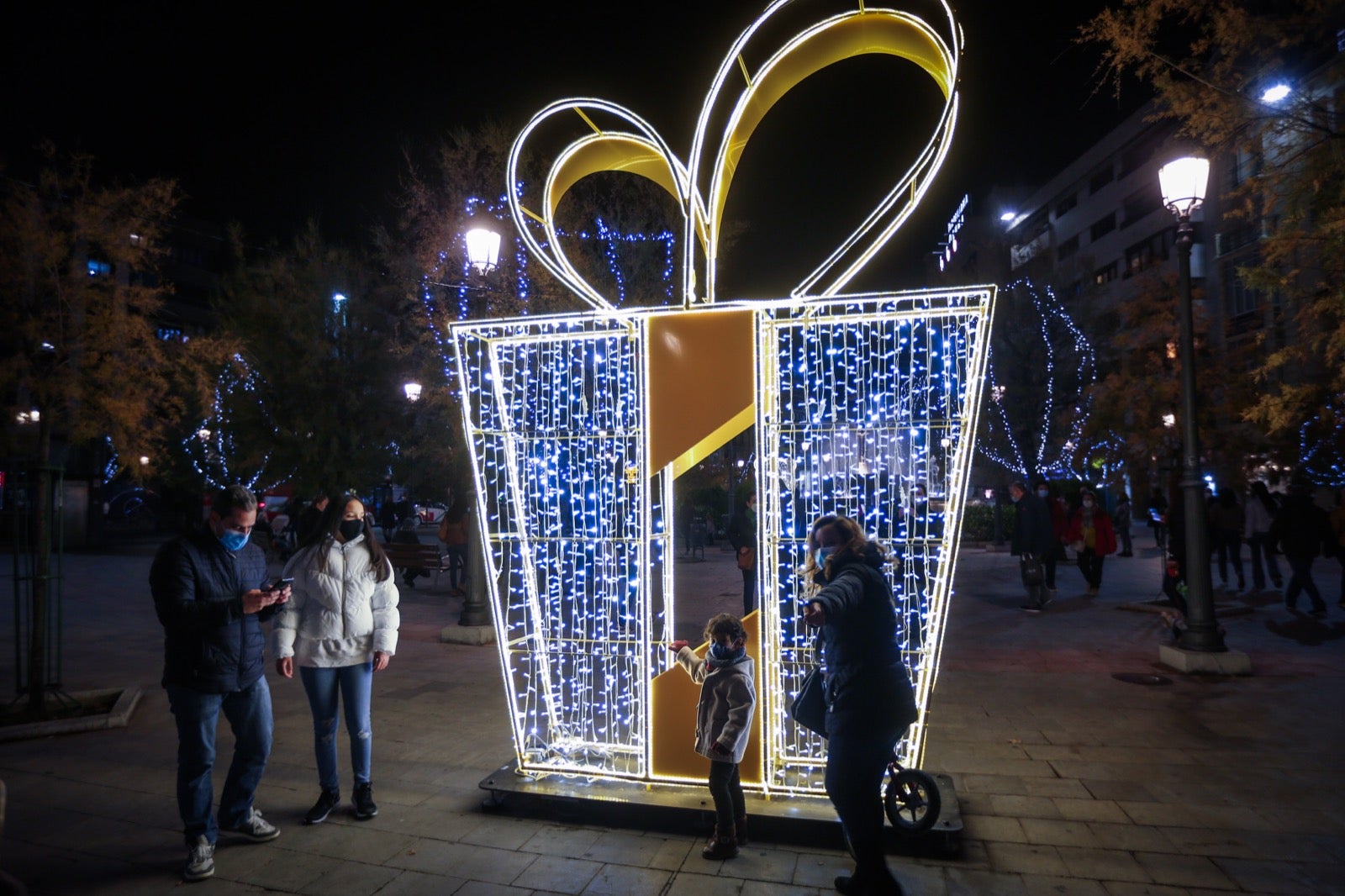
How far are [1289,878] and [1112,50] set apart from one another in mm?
7757

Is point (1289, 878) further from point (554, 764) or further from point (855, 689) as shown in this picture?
point (554, 764)

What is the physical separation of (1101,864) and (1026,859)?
317mm

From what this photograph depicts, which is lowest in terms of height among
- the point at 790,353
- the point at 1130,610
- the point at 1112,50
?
the point at 1130,610

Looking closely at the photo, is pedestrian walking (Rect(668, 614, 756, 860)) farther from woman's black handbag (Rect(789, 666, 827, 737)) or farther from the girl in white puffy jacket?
the girl in white puffy jacket

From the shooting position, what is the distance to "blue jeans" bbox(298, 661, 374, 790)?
417 centimetres

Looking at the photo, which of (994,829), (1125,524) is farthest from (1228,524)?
(994,829)

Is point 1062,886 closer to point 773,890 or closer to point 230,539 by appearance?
point 773,890

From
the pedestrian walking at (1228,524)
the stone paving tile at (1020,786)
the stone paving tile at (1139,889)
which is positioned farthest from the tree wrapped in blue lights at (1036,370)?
the stone paving tile at (1139,889)

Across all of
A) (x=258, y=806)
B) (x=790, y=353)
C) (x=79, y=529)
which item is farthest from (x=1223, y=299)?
(x=79, y=529)

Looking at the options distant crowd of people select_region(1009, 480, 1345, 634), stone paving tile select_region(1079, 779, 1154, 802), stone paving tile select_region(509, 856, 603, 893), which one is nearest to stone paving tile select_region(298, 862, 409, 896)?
stone paving tile select_region(509, 856, 603, 893)

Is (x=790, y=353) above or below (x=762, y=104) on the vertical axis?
below

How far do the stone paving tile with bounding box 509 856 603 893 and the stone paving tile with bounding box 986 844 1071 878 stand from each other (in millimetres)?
1843

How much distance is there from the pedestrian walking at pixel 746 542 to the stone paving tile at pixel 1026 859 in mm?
5410

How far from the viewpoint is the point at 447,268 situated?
43.7ft
